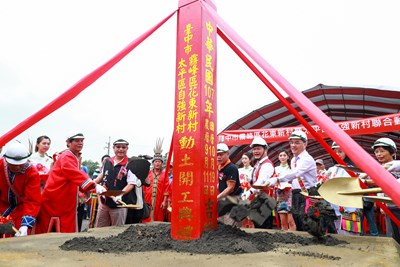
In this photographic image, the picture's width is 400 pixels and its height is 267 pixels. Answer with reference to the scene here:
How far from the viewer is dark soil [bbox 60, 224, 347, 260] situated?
6.65ft

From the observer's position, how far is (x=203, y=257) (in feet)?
6.05

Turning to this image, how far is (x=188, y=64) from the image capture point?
2.62 meters

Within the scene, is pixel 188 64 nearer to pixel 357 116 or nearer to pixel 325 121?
pixel 325 121

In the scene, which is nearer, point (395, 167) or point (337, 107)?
point (395, 167)

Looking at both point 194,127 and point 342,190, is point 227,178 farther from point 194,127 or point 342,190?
point 342,190

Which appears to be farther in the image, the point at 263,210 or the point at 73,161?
the point at 73,161

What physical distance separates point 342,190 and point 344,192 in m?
0.04

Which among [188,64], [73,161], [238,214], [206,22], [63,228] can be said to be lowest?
[63,228]

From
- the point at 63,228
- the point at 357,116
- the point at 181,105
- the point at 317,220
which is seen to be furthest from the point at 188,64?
the point at 357,116

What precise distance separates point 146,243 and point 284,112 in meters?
7.55

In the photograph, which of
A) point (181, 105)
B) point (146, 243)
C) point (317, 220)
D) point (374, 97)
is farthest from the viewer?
point (374, 97)

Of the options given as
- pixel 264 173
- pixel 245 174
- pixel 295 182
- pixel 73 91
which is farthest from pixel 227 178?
pixel 245 174

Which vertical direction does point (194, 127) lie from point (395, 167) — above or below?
above

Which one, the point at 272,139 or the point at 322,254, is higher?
the point at 272,139
